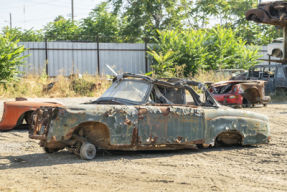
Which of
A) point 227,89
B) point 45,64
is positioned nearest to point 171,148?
point 227,89

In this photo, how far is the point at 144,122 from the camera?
22.0ft

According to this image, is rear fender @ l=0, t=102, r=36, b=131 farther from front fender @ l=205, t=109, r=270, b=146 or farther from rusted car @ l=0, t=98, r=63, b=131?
front fender @ l=205, t=109, r=270, b=146

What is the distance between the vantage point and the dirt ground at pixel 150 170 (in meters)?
5.05

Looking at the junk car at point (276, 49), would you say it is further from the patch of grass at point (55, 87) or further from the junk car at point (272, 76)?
the patch of grass at point (55, 87)

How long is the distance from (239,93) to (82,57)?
13205 millimetres

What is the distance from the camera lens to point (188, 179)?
5375mm

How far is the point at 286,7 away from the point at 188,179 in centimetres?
1671

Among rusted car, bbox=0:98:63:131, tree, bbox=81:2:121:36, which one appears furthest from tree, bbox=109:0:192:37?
rusted car, bbox=0:98:63:131

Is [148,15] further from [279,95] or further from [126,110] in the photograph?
[126,110]

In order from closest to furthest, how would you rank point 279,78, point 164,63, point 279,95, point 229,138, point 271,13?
1. point 229,138
2. point 279,78
3. point 279,95
4. point 271,13
5. point 164,63

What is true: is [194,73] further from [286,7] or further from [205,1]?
[205,1]

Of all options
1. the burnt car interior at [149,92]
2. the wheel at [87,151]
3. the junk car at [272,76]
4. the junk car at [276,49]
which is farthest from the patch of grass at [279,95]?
the wheel at [87,151]

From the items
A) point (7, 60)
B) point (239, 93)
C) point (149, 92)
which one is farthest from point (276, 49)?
point (149, 92)

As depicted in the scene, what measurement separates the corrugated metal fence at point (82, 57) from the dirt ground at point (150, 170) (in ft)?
53.2
